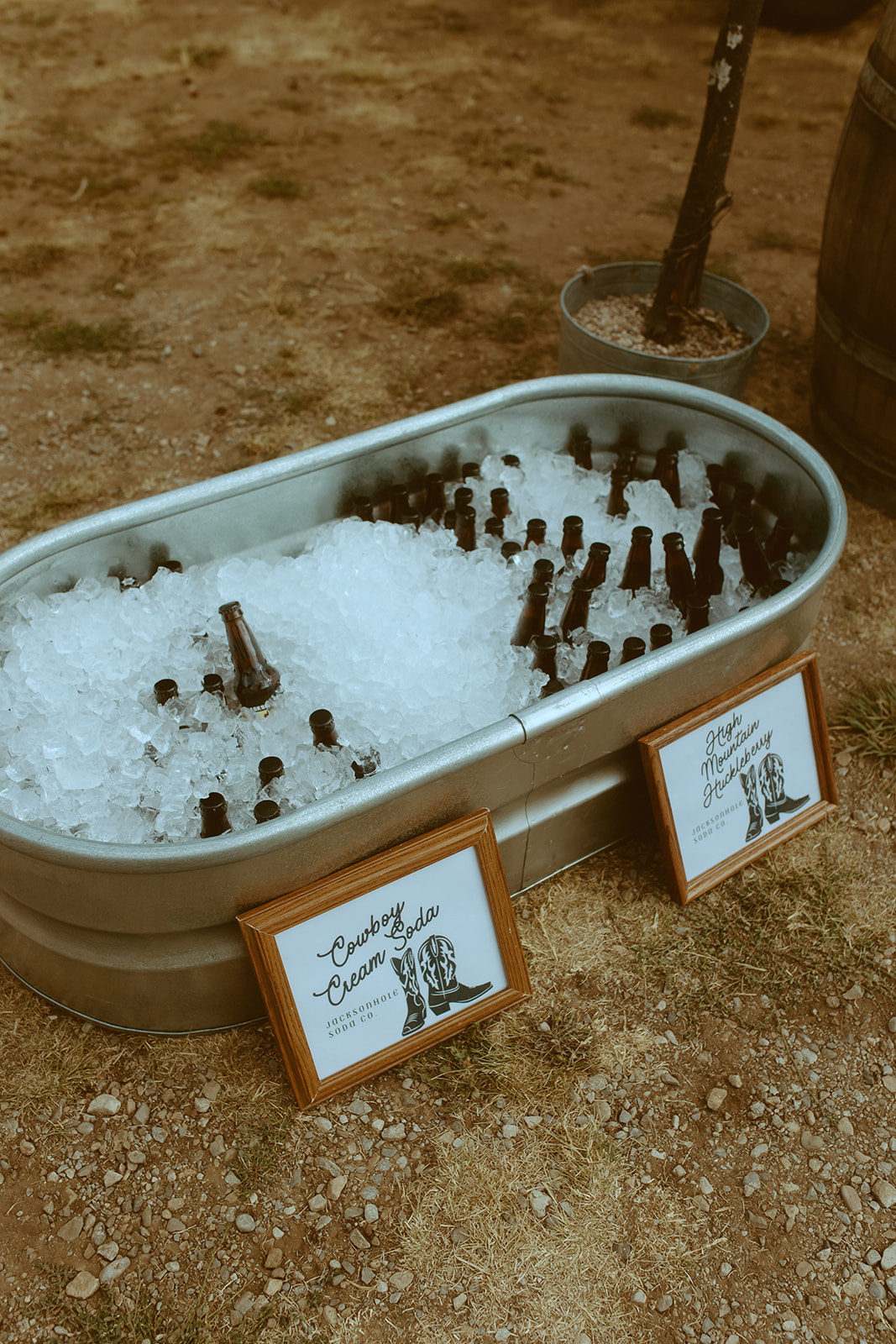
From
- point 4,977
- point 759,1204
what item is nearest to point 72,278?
point 4,977

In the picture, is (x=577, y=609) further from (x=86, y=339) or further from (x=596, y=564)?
(x=86, y=339)

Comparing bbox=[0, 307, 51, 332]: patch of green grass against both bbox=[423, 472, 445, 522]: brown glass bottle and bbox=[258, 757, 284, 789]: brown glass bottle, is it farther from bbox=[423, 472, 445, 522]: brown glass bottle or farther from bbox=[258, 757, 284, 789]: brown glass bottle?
bbox=[258, 757, 284, 789]: brown glass bottle

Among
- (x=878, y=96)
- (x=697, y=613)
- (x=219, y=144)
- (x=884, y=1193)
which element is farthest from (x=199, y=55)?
(x=884, y=1193)

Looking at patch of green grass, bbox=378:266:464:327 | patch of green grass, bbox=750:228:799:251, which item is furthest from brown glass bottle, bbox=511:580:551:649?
patch of green grass, bbox=750:228:799:251

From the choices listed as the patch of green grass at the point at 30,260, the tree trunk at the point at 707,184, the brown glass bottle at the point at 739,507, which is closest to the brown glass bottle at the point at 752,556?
the brown glass bottle at the point at 739,507

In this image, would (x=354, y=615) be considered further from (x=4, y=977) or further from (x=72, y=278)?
(x=72, y=278)

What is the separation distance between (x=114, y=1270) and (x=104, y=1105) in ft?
1.14

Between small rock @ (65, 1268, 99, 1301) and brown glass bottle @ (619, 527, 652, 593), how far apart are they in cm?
211

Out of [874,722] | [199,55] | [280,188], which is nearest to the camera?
[874,722]

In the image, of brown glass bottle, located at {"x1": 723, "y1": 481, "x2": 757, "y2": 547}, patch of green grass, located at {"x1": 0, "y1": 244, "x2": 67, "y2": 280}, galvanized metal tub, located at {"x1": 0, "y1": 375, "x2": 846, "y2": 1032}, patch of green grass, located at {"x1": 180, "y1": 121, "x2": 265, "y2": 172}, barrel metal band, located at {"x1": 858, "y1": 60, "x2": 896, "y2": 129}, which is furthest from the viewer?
patch of green grass, located at {"x1": 180, "y1": 121, "x2": 265, "y2": 172}

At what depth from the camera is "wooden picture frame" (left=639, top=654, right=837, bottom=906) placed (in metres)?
2.36

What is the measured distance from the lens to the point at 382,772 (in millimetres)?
1876

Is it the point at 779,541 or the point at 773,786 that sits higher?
the point at 779,541

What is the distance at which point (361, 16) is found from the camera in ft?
29.2
